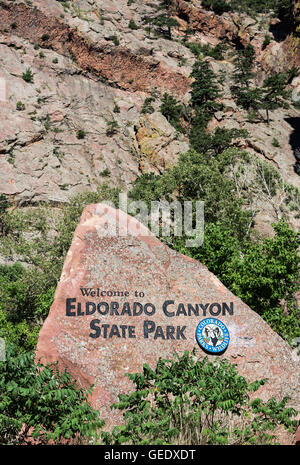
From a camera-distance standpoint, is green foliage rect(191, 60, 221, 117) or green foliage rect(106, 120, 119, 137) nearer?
green foliage rect(106, 120, 119, 137)

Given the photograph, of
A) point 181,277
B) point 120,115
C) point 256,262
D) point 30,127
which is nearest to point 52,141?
point 30,127

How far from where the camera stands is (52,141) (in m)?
41.6

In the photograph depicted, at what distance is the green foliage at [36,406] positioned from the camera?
5.99 meters

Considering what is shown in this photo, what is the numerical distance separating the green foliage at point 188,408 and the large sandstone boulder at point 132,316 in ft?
5.46

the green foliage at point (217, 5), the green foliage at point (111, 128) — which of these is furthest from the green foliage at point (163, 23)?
the green foliage at point (111, 128)

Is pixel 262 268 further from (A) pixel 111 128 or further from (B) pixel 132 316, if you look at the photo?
(A) pixel 111 128

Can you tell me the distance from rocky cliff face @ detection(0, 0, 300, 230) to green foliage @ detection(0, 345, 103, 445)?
3056 cm

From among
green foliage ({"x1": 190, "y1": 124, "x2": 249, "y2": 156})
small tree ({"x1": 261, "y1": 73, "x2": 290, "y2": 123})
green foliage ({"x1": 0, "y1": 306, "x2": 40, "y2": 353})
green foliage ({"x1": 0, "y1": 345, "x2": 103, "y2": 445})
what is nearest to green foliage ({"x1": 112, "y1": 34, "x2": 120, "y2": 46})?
green foliage ({"x1": 190, "y1": 124, "x2": 249, "y2": 156})

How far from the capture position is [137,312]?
29.4 ft

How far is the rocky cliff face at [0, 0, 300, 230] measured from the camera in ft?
128

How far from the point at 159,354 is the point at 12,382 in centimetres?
350

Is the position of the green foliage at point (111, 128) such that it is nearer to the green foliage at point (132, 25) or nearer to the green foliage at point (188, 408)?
the green foliage at point (132, 25)

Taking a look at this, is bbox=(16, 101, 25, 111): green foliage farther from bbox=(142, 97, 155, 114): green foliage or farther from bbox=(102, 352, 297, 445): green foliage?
bbox=(102, 352, 297, 445): green foliage

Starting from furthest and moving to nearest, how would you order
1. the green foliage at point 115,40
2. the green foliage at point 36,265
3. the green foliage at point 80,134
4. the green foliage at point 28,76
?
1. the green foliage at point 115,40
2. the green foliage at point 28,76
3. the green foliage at point 80,134
4. the green foliage at point 36,265
